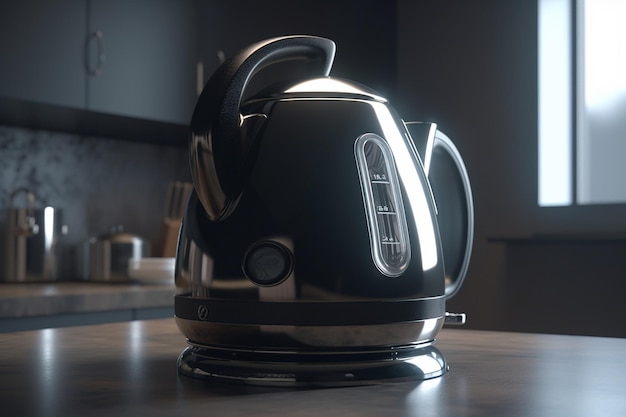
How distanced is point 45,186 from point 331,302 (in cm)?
247

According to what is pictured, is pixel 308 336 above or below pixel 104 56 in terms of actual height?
below

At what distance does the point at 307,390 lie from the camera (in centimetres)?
55

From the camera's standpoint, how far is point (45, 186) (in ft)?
9.46

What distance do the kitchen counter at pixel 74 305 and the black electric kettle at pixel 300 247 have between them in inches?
57.6

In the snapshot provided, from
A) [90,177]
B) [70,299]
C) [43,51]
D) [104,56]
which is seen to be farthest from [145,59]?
[70,299]

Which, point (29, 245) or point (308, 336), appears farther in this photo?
point (29, 245)

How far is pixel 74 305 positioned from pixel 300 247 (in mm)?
1672

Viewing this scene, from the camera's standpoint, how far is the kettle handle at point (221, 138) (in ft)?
1.99

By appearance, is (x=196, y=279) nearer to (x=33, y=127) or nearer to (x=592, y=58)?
(x=33, y=127)

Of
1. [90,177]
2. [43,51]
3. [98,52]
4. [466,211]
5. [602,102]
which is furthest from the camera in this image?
[602,102]

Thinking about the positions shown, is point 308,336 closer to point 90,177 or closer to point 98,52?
point 98,52

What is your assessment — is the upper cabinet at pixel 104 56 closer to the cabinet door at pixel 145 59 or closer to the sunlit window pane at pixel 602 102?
the cabinet door at pixel 145 59

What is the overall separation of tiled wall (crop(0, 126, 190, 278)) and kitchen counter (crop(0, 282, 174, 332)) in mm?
417

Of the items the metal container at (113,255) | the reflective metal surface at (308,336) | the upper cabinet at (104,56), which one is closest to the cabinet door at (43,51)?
the upper cabinet at (104,56)
